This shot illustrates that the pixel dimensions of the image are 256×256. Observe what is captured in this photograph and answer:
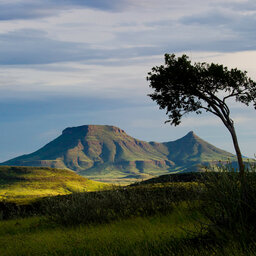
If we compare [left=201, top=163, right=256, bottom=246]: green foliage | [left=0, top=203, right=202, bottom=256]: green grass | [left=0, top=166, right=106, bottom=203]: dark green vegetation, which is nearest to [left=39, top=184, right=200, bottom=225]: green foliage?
[left=0, top=203, right=202, bottom=256]: green grass

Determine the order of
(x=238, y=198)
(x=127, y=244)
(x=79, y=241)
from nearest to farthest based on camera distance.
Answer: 1. (x=238, y=198)
2. (x=127, y=244)
3. (x=79, y=241)

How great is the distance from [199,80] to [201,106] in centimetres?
299

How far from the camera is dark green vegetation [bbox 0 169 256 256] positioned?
24.0ft

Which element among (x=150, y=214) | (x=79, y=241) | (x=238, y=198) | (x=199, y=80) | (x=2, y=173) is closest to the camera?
(x=238, y=198)

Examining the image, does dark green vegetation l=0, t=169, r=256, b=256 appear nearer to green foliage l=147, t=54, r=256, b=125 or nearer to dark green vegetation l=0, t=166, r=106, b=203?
green foliage l=147, t=54, r=256, b=125

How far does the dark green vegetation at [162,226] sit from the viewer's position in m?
7.32

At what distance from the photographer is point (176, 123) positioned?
4094 centimetres

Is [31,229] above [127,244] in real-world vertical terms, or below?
below

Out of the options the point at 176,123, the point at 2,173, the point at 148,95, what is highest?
the point at 148,95

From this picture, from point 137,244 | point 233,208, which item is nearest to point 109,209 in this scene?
point 137,244

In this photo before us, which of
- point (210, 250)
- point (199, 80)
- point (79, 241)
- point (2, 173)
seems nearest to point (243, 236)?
point (210, 250)

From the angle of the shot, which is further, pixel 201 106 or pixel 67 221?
pixel 201 106

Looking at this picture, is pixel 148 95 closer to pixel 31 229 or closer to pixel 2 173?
pixel 31 229

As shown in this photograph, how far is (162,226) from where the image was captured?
12188 mm
